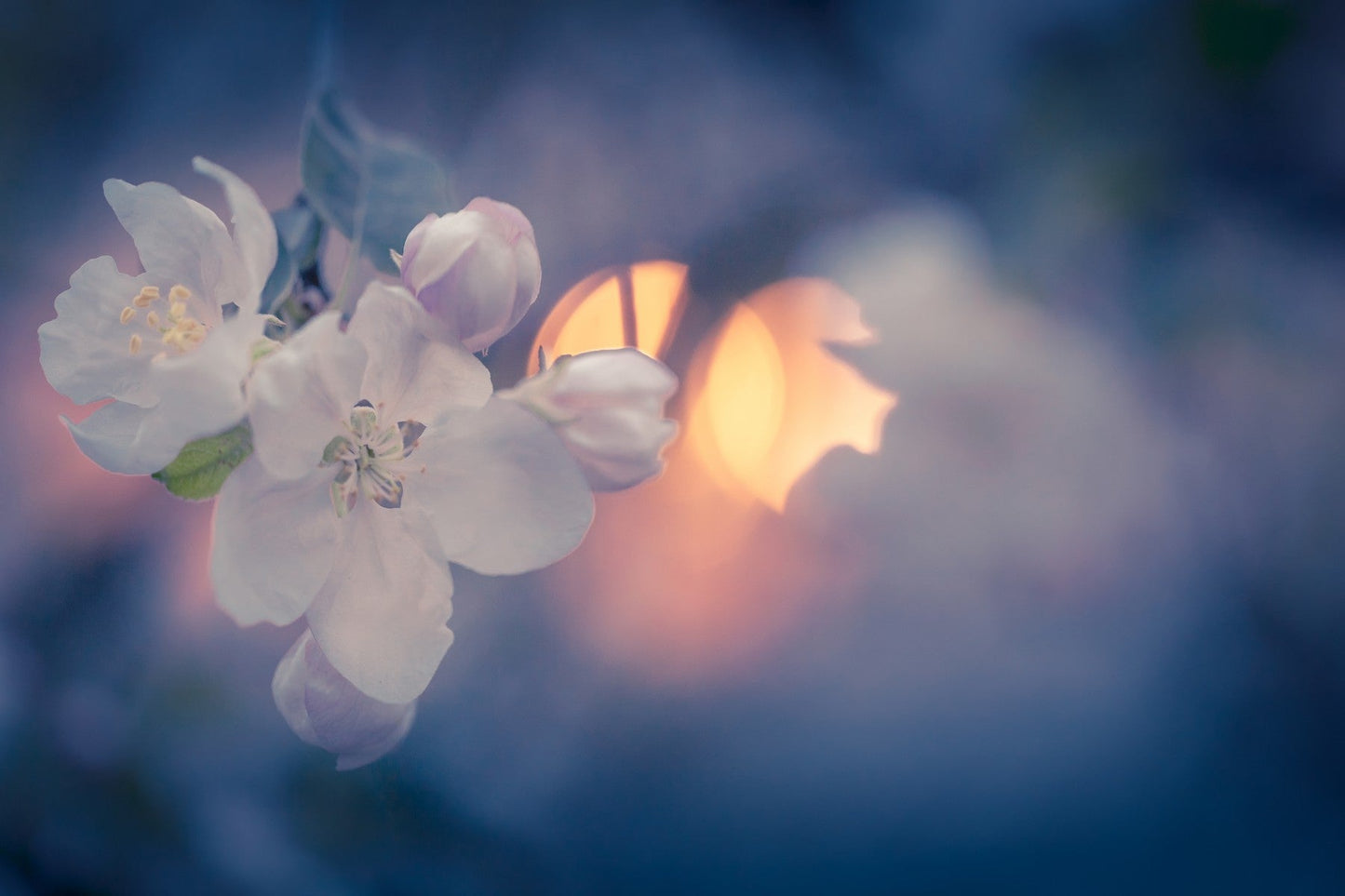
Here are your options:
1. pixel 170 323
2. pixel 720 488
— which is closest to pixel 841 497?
pixel 720 488

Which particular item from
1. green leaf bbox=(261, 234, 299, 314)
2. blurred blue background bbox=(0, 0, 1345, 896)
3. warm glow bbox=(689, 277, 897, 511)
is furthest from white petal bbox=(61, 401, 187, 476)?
warm glow bbox=(689, 277, 897, 511)

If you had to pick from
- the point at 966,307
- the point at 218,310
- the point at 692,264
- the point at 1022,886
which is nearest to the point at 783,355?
the point at 692,264

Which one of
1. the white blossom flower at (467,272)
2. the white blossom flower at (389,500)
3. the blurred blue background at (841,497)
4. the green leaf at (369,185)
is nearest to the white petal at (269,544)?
the white blossom flower at (389,500)

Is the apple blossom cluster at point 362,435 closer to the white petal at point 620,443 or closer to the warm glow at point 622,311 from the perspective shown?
the white petal at point 620,443

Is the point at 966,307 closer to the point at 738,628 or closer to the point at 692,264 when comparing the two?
the point at 692,264

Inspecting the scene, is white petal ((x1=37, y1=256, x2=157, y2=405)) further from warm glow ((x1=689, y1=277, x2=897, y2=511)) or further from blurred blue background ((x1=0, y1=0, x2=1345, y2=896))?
warm glow ((x1=689, y1=277, x2=897, y2=511))

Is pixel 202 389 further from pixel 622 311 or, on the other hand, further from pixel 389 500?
pixel 622 311
